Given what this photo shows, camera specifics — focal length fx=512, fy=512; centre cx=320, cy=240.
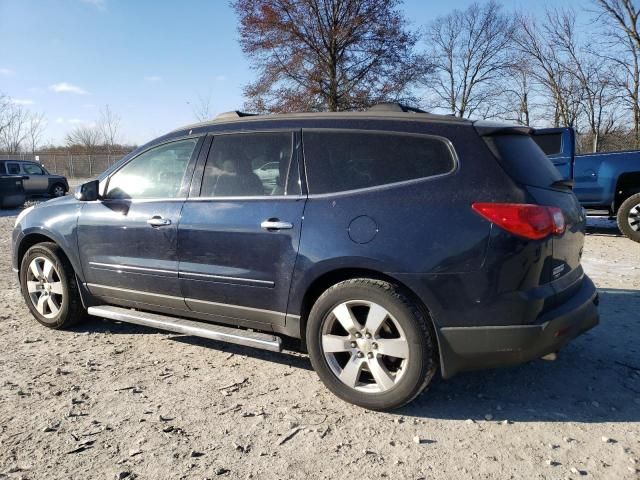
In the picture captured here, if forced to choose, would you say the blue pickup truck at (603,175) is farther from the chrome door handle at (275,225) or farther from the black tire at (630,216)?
the chrome door handle at (275,225)

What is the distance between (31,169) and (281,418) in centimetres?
2168

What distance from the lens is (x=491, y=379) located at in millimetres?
3398

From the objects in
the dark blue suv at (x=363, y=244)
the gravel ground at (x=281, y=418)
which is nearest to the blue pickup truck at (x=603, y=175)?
the gravel ground at (x=281, y=418)

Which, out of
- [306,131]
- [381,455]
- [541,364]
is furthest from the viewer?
[541,364]

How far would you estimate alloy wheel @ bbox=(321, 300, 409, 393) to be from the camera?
9.46 feet

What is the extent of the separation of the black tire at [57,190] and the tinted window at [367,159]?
21200 millimetres

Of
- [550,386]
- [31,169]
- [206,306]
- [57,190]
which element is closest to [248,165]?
[206,306]

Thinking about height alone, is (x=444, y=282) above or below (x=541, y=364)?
above

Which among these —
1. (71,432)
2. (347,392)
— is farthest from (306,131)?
(71,432)

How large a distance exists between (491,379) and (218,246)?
2.02 metres

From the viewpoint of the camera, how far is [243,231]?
329cm

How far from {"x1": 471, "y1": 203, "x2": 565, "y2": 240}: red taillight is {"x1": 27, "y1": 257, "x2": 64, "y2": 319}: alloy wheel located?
3.56 m

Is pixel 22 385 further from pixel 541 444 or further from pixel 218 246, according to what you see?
pixel 541 444

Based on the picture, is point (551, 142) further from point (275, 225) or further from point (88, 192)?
point (88, 192)
